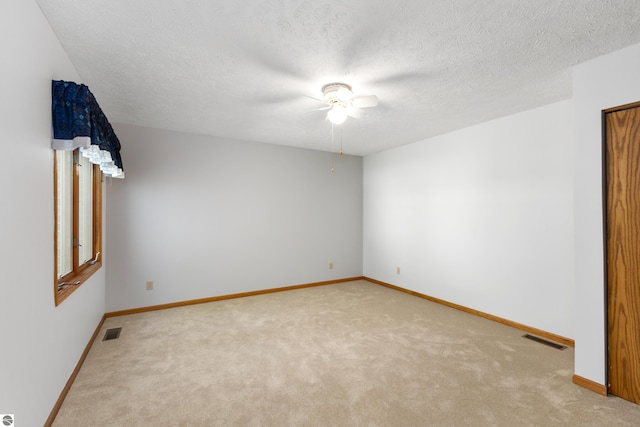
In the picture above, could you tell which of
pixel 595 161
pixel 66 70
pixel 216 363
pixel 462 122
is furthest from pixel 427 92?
pixel 216 363

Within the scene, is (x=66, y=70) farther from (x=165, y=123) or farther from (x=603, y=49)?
(x=603, y=49)

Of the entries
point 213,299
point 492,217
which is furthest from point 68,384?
point 492,217

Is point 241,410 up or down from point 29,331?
down

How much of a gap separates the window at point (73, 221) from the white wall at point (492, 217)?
422 cm

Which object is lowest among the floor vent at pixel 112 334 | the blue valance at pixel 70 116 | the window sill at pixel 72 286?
the floor vent at pixel 112 334

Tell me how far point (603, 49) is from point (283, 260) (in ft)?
14.4

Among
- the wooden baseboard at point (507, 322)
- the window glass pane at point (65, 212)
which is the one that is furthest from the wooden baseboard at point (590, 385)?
the window glass pane at point (65, 212)

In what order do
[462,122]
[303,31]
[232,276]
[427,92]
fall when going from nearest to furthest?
[303,31], [427,92], [462,122], [232,276]

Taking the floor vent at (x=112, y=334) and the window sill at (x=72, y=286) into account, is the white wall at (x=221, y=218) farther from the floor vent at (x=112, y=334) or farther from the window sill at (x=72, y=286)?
the window sill at (x=72, y=286)

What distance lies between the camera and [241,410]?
75.9 inches

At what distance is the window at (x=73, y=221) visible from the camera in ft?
6.95

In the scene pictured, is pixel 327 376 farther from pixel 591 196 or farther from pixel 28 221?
pixel 591 196

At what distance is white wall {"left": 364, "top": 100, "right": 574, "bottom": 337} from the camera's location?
3.01 metres

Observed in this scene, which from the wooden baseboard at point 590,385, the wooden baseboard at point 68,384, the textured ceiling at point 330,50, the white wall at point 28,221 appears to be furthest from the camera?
the wooden baseboard at point 590,385
